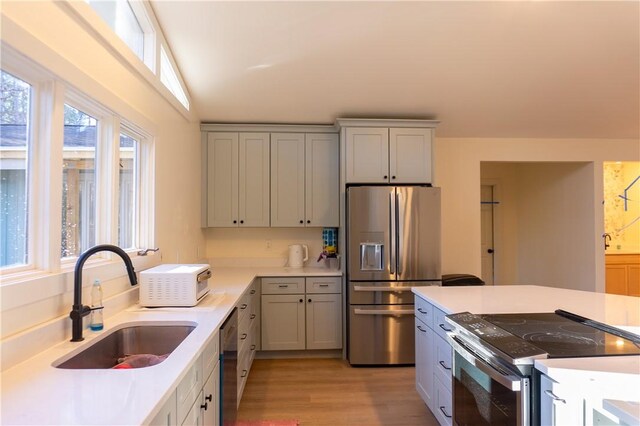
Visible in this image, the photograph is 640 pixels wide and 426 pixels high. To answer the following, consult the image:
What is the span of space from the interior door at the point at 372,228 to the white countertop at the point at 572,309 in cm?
80

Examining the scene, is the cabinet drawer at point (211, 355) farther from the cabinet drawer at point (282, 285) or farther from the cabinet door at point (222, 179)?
the cabinet door at point (222, 179)

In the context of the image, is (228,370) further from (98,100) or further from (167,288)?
(98,100)

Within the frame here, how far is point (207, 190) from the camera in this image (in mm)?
3623

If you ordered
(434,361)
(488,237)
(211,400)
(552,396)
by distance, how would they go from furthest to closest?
(488,237) → (434,361) → (211,400) → (552,396)

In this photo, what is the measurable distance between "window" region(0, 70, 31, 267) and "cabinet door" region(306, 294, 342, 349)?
2.42m

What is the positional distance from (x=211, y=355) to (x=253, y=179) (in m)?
2.33

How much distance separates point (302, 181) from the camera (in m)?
3.67

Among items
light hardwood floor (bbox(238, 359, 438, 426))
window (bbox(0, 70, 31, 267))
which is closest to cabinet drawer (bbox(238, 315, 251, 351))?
light hardwood floor (bbox(238, 359, 438, 426))

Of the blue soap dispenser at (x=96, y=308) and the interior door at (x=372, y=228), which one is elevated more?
the interior door at (x=372, y=228)

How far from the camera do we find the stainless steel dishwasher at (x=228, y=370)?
69.1 inches

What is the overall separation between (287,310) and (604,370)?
2.62 m

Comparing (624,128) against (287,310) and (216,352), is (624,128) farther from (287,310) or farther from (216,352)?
(216,352)

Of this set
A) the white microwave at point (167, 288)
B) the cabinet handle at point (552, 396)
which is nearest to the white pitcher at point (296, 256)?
the white microwave at point (167, 288)

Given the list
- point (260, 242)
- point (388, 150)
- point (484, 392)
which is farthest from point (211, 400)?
point (388, 150)
